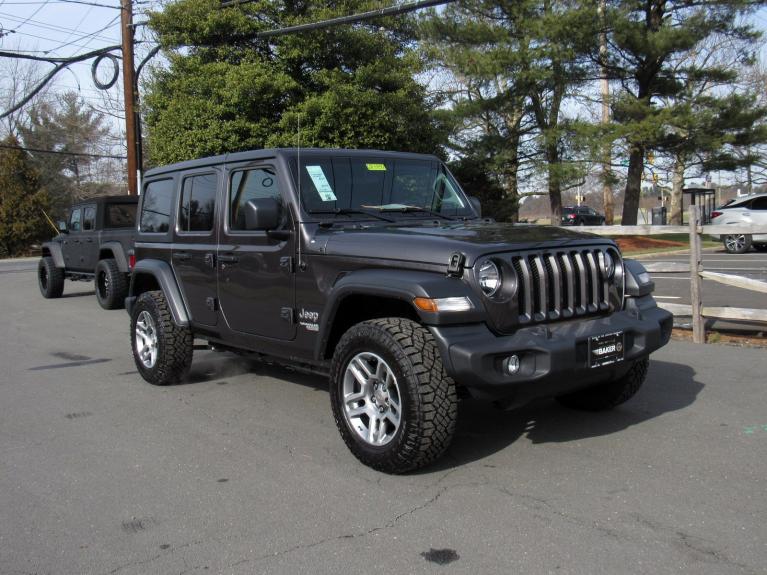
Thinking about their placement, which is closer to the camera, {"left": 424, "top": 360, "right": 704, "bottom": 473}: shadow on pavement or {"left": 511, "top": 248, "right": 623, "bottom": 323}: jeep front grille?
{"left": 511, "top": 248, "right": 623, "bottom": 323}: jeep front grille

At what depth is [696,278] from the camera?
300 inches

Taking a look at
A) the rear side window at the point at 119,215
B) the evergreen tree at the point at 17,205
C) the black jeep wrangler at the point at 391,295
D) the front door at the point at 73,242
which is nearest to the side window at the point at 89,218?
the front door at the point at 73,242

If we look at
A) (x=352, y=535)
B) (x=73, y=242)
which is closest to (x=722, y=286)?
(x=352, y=535)

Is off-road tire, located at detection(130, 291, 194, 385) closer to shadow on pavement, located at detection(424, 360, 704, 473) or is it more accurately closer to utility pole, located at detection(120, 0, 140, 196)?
shadow on pavement, located at detection(424, 360, 704, 473)

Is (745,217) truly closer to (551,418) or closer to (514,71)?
(514,71)

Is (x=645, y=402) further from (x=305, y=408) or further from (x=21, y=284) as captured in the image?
(x=21, y=284)

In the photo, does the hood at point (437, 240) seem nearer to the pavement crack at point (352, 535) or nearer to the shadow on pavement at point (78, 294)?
the pavement crack at point (352, 535)

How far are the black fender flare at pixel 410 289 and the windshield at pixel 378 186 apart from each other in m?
0.82

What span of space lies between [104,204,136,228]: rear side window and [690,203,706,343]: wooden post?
32.2 feet

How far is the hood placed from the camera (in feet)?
13.4

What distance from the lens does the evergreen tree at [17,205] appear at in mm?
35875

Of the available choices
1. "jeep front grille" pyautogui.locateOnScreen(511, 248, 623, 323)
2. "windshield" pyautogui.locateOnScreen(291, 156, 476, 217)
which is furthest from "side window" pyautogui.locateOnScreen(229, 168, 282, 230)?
"jeep front grille" pyautogui.locateOnScreen(511, 248, 623, 323)

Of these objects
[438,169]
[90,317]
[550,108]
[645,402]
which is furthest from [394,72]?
[645,402]

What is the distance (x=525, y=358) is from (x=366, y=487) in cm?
112
